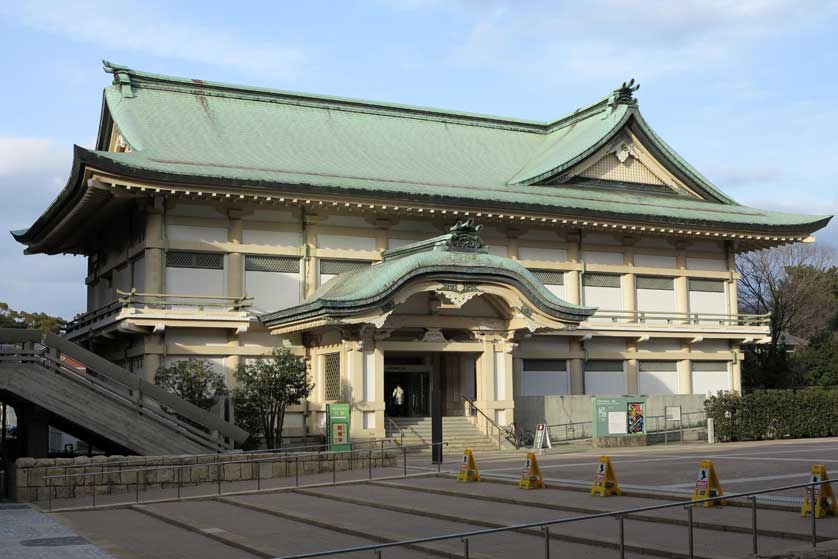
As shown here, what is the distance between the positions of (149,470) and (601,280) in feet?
74.3

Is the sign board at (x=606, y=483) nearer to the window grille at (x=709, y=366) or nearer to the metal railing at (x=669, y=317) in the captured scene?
the metal railing at (x=669, y=317)

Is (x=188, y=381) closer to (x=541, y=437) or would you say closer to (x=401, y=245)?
(x=401, y=245)

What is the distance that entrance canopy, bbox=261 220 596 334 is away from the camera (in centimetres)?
3184

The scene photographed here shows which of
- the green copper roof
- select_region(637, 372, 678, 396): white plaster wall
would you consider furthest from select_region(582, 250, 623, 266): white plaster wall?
select_region(637, 372, 678, 396): white plaster wall

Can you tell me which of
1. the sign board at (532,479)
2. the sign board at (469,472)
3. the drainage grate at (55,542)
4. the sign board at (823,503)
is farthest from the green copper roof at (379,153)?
the sign board at (823,503)

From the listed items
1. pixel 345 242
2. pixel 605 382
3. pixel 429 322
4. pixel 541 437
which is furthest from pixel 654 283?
pixel 345 242

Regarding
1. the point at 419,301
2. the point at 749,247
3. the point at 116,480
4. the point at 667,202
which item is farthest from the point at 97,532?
the point at 749,247

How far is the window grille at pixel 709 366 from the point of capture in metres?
43.4

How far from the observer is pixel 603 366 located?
41312 mm

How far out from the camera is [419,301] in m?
34.9

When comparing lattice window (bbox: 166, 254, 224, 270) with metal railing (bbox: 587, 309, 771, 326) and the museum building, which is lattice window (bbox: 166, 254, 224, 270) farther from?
metal railing (bbox: 587, 309, 771, 326)

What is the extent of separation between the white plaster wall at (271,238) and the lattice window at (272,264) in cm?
50

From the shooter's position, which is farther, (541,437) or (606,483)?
(541,437)

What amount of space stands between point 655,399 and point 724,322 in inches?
293
